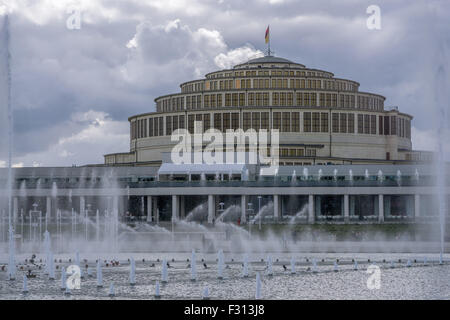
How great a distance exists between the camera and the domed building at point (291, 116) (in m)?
122

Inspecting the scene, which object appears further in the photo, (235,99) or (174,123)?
(174,123)

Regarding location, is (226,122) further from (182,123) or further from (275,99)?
(275,99)

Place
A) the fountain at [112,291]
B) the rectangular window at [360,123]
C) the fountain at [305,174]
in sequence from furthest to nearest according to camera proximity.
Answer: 1. the rectangular window at [360,123]
2. the fountain at [305,174]
3. the fountain at [112,291]

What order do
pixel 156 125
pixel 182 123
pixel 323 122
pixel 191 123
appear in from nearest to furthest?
pixel 323 122 < pixel 191 123 < pixel 182 123 < pixel 156 125

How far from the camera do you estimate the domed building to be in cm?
12219

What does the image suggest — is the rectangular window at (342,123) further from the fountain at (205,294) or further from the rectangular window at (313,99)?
the fountain at (205,294)

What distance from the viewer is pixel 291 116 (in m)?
122

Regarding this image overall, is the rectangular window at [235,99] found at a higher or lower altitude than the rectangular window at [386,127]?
higher

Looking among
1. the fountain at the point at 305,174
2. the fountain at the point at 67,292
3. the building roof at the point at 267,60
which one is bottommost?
the fountain at the point at 67,292

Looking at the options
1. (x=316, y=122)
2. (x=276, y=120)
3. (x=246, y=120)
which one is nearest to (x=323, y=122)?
(x=316, y=122)

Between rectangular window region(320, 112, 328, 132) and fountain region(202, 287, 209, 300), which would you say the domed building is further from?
fountain region(202, 287, 209, 300)

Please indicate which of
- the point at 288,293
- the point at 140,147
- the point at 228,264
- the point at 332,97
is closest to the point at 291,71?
the point at 332,97

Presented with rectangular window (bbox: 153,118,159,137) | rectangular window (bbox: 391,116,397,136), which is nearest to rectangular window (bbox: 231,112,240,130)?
rectangular window (bbox: 153,118,159,137)

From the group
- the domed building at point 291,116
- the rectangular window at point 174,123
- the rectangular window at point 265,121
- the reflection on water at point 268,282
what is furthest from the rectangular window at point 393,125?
the reflection on water at point 268,282
